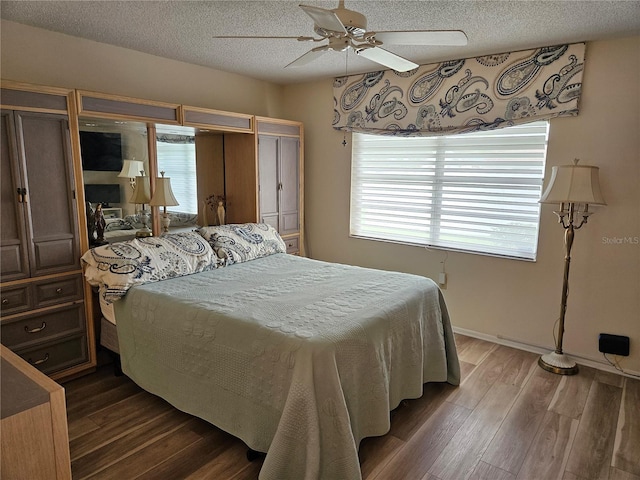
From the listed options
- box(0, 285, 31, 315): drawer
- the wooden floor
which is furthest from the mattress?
box(0, 285, 31, 315): drawer

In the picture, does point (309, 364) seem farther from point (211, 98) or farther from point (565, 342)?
point (211, 98)

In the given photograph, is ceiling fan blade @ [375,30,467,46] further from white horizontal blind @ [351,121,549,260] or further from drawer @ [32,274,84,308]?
drawer @ [32,274,84,308]

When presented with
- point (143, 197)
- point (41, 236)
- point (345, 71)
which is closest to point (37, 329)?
point (41, 236)

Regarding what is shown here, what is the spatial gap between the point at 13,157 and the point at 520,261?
364 cm

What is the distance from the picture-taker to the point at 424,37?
1978 millimetres

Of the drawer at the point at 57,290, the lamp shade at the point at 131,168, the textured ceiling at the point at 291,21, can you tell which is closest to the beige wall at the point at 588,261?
the textured ceiling at the point at 291,21

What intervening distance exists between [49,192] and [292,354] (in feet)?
6.38

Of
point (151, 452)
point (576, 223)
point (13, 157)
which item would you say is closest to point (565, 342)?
point (576, 223)

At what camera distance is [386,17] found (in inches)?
99.7

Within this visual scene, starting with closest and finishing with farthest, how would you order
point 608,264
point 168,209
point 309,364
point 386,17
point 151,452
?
1. point 309,364
2. point 151,452
3. point 386,17
4. point 608,264
5. point 168,209

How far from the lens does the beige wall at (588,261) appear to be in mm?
2879

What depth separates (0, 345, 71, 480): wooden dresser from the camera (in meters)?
1.09

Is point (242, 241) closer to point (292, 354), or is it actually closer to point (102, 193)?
point (102, 193)

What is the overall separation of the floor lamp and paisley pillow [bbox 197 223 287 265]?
86.8 inches
